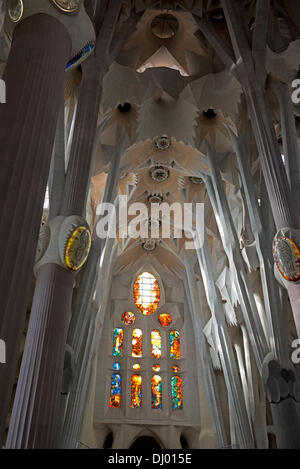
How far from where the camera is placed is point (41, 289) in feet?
24.7

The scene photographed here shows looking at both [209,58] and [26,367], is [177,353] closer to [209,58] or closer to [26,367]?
[209,58]

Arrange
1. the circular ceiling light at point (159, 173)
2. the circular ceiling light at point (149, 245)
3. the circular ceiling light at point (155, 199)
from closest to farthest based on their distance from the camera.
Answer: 1. the circular ceiling light at point (159, 173)
2. the circular ceiling light at point (155, 199)
3. the circular ceiling light at point (149, 245)

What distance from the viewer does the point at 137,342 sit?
19.3 metres

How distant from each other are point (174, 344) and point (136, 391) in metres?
2.63

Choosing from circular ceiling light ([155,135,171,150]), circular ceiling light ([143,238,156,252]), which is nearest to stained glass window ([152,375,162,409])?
circular ceiling light ([143,238,156,252])

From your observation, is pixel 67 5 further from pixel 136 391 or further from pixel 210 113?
Answer: pixel 136 391

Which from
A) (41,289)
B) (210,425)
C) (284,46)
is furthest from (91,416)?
(284,46)

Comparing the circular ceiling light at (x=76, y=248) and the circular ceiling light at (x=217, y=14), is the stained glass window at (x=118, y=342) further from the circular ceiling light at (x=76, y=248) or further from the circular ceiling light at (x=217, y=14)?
the circular ceiling light at (x=217, y=14)

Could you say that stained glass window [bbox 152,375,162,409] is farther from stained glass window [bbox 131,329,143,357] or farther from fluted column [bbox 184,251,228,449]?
fluted column [bbox 184,251,228,449]

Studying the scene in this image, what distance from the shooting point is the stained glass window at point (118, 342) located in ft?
62.0

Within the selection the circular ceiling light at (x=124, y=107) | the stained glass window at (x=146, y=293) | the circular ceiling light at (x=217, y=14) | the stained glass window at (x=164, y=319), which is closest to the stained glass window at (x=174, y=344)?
the stained glass window at (x=164, y=319)

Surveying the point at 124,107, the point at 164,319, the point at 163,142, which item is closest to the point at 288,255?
the point at 163,142

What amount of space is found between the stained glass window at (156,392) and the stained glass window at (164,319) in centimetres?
238

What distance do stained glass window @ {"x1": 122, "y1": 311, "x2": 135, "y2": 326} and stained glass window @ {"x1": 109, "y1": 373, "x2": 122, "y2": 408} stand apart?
92.5 inches
